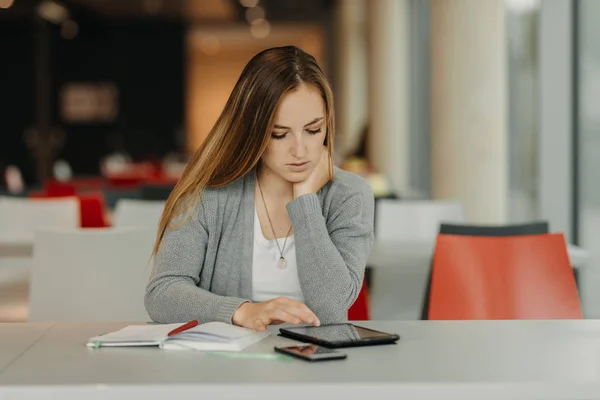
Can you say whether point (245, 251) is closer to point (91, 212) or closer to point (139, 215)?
point (139, 215)

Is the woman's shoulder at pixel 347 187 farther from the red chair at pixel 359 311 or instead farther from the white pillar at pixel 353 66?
the white pillar at pixel 353 66

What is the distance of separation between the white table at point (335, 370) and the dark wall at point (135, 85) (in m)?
17.6

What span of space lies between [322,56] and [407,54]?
9.43 meters

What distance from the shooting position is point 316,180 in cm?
237

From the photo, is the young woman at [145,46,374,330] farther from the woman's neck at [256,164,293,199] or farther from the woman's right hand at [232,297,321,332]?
the woman's right hand at [232,297,321,332]

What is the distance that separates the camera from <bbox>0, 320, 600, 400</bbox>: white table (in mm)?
1451

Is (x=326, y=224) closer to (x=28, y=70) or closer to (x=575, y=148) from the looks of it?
(x=575, y=148)

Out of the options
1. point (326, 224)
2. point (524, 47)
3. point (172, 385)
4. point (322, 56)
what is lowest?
point (172, 385)

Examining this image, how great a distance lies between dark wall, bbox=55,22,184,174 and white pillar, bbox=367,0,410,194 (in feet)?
28.6

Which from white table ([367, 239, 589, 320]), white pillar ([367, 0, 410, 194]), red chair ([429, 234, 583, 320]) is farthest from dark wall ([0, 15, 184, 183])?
red chair ([429, 234, 583, 320])

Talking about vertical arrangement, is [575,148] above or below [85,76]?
below

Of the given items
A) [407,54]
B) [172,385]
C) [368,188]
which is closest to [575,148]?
[368,188]

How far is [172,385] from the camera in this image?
4.76ft

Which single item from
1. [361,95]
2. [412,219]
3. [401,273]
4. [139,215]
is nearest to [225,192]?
[401,273]
